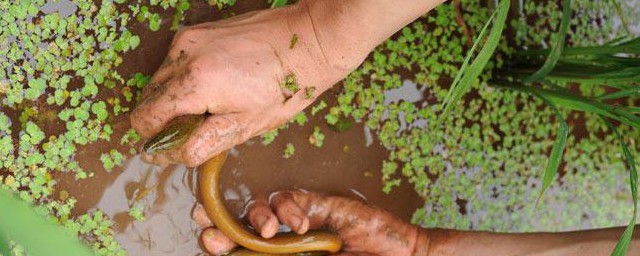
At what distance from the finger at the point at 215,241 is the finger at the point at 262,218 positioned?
106 millimetres

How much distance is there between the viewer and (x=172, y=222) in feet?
7.52

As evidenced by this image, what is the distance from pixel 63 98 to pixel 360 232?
3.55 ft

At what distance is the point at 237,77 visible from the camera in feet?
6.11

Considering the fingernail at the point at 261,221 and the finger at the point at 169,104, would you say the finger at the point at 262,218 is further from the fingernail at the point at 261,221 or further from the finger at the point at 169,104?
the finger at the point at 169,104

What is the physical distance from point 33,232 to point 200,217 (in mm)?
1486

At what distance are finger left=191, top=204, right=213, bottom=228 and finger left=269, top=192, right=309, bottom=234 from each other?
0.23 meters

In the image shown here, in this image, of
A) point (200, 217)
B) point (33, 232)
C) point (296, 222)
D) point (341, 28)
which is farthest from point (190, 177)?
point (33, 232)

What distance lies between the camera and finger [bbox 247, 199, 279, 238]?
2.20 m

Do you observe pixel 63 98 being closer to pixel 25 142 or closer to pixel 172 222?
pixel 25 142

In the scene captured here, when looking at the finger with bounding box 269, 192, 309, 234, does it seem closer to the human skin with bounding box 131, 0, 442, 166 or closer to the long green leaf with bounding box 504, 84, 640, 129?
the human skin with bounding box 131, 0, 442, 166

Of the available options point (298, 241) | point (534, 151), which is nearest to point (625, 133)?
point (534, 151)

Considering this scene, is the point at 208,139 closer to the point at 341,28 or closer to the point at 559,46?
the point at 341,28

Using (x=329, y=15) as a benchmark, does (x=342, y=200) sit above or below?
below

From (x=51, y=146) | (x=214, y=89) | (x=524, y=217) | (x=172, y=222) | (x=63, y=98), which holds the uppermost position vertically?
(x=214, y=89)
